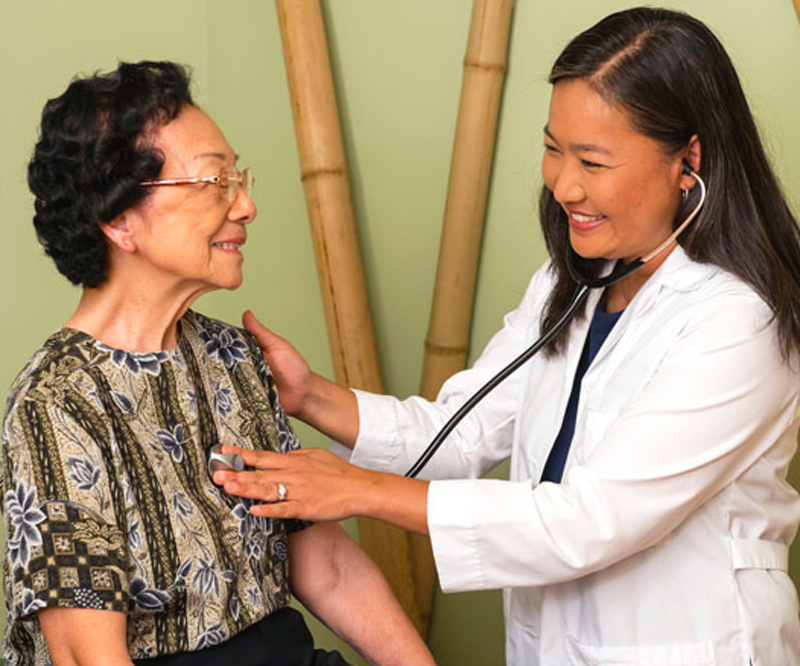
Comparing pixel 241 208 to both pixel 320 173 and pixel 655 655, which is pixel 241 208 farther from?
pixel 320 173

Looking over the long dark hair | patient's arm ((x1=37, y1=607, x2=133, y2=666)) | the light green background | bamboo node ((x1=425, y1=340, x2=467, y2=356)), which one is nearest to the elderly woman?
patient's arm ((x1=37, y1=607, x2=133, y2=666))

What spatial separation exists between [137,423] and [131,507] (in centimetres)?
12

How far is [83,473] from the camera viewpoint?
4.75 ft

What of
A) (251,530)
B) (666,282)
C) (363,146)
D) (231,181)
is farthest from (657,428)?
(363,146)

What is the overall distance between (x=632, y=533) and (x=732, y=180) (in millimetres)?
530

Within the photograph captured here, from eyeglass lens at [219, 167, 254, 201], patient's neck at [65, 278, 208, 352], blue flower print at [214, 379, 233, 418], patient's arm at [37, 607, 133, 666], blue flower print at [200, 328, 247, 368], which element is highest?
eyeglass lens at [219, 167, 254, 201]

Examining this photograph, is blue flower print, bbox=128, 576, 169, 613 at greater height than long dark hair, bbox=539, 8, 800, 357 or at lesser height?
lesser

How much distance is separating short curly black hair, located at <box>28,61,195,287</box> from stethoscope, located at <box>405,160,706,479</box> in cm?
62

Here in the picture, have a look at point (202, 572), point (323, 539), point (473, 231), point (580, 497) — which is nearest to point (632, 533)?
point (580, 497)

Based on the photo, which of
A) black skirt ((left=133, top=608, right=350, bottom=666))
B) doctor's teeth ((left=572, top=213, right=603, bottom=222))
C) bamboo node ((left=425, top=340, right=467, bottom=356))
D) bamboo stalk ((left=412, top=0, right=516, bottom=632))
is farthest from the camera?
bamboo node ((left=425, top=340, right=467, bottom=356))

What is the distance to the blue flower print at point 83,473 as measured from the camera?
1.44 meters

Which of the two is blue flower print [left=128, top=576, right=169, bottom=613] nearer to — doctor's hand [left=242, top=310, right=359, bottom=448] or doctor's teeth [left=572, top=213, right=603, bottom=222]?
doctor's hand [left=242, top=310, right=359, bottom=448]

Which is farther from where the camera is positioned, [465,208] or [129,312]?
[465,208]

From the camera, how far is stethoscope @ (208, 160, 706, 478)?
173 centimetres
